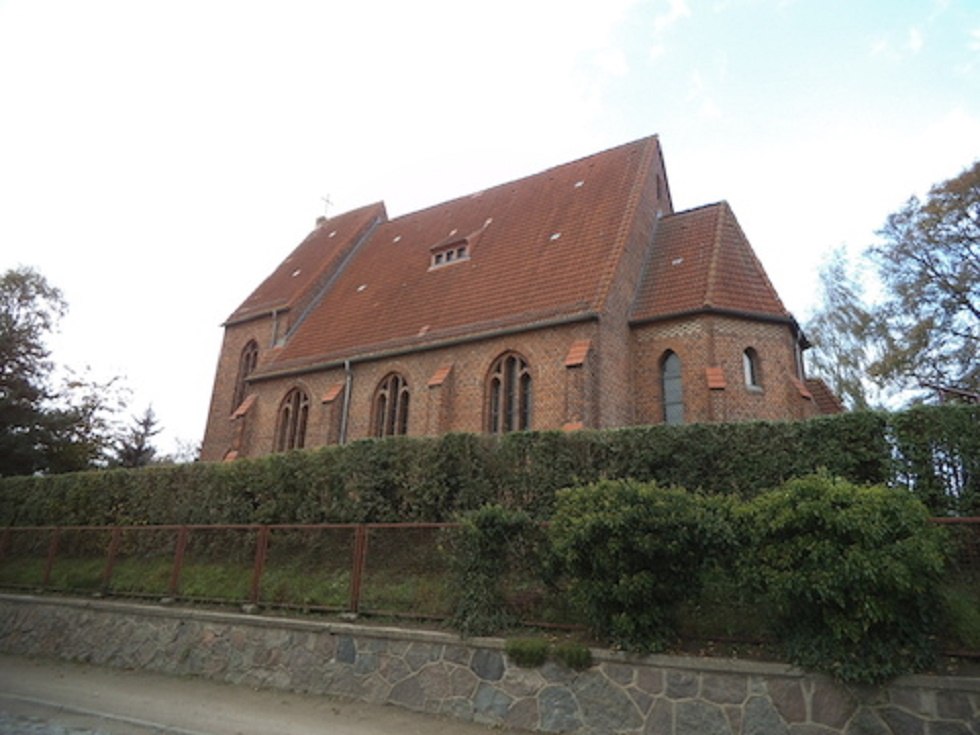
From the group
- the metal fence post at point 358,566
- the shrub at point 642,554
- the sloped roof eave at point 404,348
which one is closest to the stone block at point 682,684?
the shrub at point 642,554

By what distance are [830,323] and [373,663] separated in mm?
25215

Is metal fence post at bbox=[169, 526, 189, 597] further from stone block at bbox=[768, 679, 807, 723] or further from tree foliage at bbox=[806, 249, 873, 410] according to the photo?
tree foliage at bbox=[806, 249, 873, 410]

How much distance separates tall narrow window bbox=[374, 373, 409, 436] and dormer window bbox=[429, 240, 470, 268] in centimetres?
495

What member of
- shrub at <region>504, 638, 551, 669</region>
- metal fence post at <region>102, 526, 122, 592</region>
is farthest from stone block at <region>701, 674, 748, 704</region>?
metal fence post at <region>102, 526, 122, 592</region>

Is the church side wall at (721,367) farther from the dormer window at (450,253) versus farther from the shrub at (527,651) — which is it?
the shrub at (527,651)

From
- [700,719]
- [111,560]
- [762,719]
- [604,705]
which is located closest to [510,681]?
[604,705]

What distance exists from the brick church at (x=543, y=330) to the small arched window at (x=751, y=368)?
0.06 metres

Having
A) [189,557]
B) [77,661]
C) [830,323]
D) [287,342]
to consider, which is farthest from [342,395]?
[830,323]

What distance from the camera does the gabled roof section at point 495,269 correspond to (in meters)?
16.7

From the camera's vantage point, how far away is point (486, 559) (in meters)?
7.57

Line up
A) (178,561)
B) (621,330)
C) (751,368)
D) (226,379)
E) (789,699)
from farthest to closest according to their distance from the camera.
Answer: (226,379), (621,330), (751,368), (178,561), (789,699)

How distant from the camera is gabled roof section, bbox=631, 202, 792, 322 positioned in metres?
15.8

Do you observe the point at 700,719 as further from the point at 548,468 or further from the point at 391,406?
the point at 391,406

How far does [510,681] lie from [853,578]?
139 inches
